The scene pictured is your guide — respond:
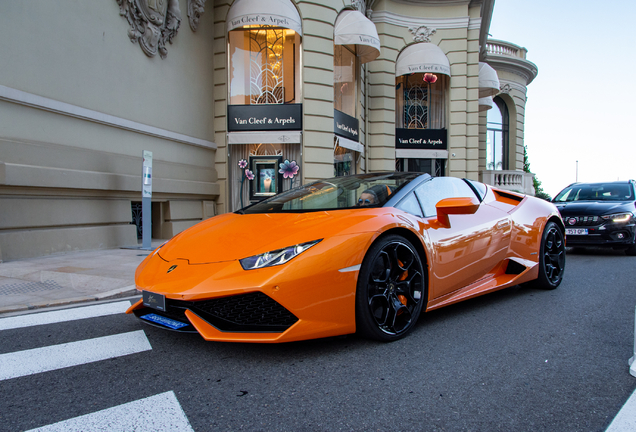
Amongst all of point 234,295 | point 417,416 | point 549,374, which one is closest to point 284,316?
point 234,295

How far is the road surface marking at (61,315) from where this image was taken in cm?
339

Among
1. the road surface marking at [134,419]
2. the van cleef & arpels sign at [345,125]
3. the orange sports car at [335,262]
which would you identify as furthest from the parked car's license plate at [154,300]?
the van cleef & arpels sign at [345,125]

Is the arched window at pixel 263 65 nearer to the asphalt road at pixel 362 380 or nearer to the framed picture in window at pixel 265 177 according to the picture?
the framed picture in window at pixel 265 177

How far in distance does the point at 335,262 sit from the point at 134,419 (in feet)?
4.13

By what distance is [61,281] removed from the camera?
16.2 feet

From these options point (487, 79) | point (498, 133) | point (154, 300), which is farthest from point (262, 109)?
point (498, 133)

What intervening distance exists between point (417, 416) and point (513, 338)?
4.58 ft

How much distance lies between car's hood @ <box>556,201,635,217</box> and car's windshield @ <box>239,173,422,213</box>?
17.7ft

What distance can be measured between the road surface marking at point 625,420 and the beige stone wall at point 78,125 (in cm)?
722

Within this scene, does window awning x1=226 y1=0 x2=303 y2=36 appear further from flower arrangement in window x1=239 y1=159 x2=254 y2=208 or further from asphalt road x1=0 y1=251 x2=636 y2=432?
asphalt road x1=0 y1=251 x2=636 y2=432

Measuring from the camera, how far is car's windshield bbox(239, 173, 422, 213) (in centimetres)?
330

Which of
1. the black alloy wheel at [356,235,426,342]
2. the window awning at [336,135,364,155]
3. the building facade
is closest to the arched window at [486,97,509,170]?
the building facade

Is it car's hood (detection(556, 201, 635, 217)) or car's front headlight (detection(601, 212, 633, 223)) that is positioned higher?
car's hood (detection(556, 201, 635, 217))

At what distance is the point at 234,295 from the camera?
7.73 feet
